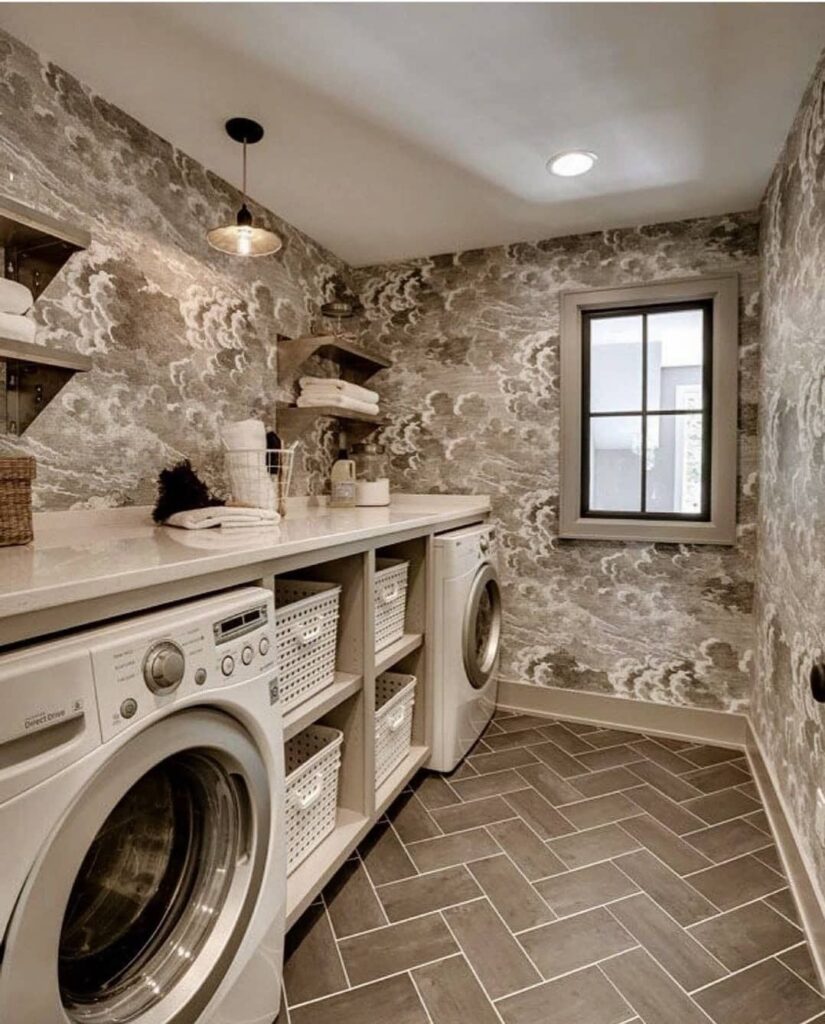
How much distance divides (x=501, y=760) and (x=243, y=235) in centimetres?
215

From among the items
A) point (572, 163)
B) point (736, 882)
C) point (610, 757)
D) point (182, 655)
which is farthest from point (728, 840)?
point (572, 163)

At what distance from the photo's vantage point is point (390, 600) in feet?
6.38

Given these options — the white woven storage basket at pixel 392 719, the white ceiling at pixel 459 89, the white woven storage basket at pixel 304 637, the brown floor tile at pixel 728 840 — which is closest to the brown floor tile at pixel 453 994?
the white woven storage basket at pixel 392 719

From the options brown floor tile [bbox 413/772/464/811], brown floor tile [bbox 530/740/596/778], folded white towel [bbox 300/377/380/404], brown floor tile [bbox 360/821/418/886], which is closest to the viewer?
brown floor tile [bbox 360/821/418/886]

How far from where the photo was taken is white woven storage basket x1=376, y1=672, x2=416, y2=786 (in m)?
1.83

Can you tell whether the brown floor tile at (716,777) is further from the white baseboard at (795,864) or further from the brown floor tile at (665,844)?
the brown floor tile at (665,844)

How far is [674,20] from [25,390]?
6.11ft

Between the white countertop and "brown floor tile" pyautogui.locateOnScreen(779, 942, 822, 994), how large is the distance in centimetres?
147

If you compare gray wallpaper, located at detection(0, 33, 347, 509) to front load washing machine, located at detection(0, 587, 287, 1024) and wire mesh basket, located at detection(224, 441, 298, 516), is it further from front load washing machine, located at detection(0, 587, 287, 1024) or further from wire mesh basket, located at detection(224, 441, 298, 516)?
front load washing machine, located at detection(0, 587, 287, 1024)

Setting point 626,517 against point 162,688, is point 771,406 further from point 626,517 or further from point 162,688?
point 162,688

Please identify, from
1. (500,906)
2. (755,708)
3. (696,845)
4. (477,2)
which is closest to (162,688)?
(500,906)

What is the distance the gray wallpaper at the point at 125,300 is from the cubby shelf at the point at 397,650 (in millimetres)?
892

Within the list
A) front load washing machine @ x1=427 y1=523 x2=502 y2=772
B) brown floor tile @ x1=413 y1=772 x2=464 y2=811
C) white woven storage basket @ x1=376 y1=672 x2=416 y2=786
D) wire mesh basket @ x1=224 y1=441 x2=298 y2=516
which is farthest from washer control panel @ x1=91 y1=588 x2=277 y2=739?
brown floor tile @ x1=413 y1=772 x2=464 y2=811

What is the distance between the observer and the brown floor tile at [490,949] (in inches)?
50.9
